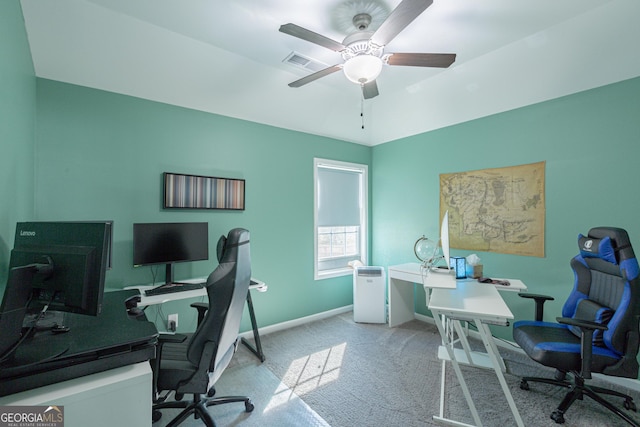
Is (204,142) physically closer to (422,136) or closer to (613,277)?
(422,136)

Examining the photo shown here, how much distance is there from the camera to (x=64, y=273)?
1112 mm

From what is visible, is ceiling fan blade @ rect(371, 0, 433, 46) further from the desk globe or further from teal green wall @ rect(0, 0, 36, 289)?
the desk globe

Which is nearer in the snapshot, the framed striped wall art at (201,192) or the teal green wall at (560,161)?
the teal green wall at (560,161)

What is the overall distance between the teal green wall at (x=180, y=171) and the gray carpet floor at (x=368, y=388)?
81 cm

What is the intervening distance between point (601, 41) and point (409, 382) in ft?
10.5

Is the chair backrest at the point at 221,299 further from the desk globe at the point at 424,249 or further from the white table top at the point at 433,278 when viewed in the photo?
the desk globe at the point at 424,249

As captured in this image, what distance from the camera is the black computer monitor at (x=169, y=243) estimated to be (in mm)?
2514

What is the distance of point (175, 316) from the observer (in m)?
2.87

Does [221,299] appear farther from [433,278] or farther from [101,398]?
[433,278]

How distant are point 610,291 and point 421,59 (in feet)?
7.10

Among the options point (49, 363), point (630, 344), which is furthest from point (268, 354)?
point (630, 344)

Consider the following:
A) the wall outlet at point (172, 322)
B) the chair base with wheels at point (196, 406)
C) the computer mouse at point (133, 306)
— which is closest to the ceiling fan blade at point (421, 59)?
the computer mouse at point (133, 306)

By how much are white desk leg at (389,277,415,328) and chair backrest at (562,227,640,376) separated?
171cm

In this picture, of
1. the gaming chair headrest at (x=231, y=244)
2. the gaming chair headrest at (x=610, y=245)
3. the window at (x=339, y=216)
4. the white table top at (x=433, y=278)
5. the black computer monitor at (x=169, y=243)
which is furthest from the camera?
the window at (x=339, y=216)
